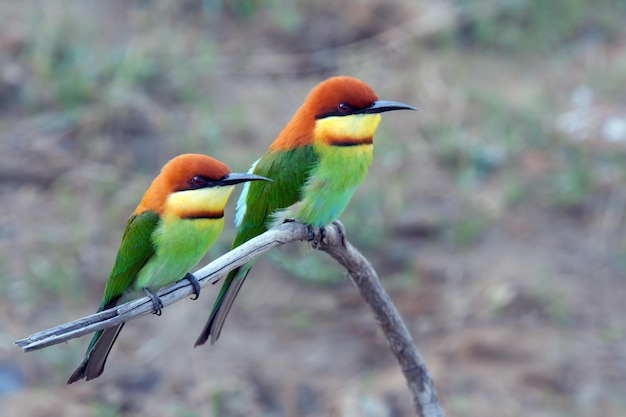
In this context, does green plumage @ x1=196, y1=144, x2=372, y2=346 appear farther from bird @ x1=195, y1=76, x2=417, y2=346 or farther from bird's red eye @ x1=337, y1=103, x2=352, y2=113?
bird's red eye @ x1=337, y1=103, x2=352, y2=113

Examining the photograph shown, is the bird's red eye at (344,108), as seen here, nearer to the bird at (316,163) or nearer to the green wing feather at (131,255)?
the bird at (316,163)

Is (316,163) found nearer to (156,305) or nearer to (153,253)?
(153,253)

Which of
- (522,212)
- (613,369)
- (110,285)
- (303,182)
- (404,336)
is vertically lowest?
(613,369)

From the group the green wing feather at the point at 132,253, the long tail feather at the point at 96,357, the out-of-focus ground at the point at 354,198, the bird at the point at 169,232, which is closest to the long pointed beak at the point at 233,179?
the bird at the point at 169,232

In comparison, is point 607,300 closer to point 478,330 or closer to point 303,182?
point 478,330

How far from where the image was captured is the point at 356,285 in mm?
2223

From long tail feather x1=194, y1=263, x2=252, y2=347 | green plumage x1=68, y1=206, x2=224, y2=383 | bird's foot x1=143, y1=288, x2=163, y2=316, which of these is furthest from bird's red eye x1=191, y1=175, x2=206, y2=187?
long tail feather x1=194, y1=263, x2=252, y2=347

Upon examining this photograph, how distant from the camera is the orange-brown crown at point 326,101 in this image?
2230 millimetres

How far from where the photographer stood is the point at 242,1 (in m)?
5.80

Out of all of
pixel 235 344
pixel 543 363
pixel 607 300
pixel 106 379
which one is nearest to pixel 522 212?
pixel 607 300

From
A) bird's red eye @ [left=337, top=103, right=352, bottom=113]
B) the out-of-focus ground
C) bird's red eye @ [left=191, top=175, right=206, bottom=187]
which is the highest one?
bird's red eye @ [left=337, top=103, right=352, bottom=113]

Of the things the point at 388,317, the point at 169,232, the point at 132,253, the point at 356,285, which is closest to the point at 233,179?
the point at 169,232

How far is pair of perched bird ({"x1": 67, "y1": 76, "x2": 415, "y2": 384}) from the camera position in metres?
1.94

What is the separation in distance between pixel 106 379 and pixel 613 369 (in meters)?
1.91
